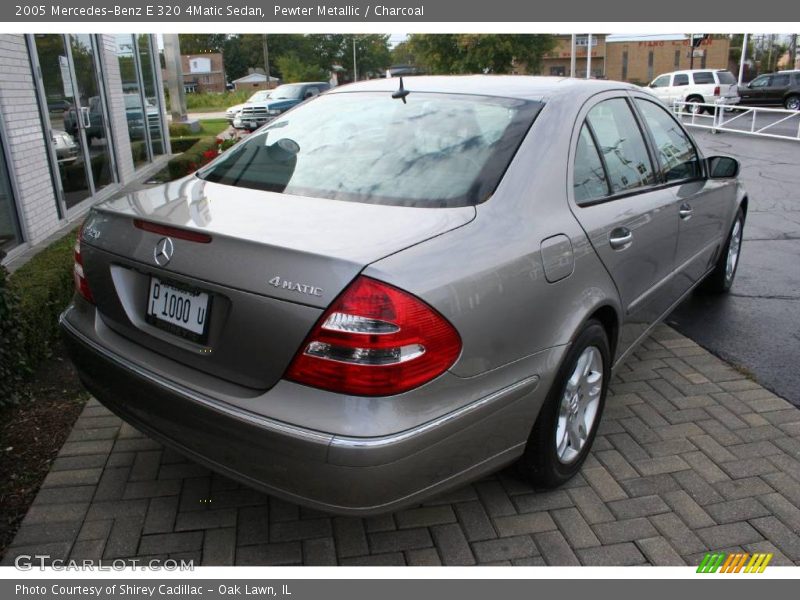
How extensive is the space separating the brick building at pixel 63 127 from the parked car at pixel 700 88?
920 inches

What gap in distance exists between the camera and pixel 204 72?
90.4 m

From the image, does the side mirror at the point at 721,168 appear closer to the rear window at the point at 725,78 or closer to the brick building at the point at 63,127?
the brick building at the point at 63,127

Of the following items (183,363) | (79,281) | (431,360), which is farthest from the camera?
(79,281)

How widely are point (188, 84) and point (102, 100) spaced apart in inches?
3673

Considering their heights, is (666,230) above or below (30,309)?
above

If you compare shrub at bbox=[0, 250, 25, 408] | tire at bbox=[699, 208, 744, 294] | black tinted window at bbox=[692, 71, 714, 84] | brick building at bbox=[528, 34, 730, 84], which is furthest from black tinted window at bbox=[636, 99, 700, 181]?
brick building at bbox=[528, 34, 730, 84]

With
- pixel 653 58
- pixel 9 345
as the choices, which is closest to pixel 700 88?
pixel 9 345

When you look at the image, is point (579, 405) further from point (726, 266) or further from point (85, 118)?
point (85, 118)

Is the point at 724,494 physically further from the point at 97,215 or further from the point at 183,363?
the point at 97,215

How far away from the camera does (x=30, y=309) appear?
3967 mm

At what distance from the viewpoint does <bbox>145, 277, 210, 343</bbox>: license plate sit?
2270 mm

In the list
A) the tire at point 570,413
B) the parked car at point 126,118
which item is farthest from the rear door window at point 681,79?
the tire at point 570,413

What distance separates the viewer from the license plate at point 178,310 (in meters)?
2.27

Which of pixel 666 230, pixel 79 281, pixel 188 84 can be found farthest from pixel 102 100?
pixel 188 84
